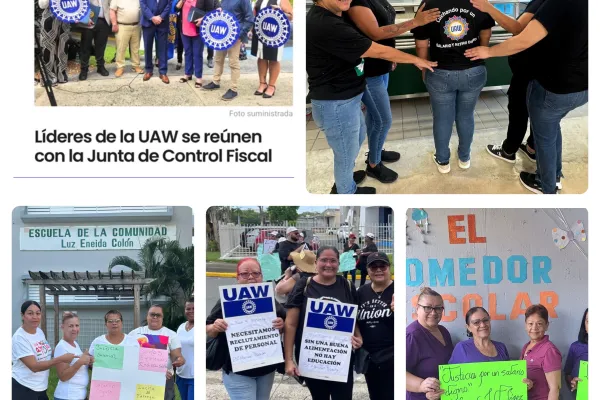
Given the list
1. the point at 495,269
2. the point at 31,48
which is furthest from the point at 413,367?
the point at 31,48

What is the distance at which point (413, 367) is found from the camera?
9.97 feet

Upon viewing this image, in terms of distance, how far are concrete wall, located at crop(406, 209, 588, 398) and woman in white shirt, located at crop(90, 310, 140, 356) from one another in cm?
123

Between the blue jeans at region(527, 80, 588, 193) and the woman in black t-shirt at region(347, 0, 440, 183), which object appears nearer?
the woman in black t-shirt at region(347, 0, 440, 183)

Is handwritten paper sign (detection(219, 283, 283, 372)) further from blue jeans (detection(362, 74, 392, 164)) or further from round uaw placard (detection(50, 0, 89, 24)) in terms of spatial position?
round uaw placard (detection(50, 0, 89, 24))

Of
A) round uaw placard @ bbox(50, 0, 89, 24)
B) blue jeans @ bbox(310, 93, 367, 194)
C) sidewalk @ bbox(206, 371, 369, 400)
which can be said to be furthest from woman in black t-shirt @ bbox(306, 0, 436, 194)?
round uaw placard @ bbox(50, 0, 89, 24)

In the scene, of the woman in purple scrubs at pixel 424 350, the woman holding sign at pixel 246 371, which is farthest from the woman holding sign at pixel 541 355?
the woman holding sign at pixel 246 371

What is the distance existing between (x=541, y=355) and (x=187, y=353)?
153 centimetres

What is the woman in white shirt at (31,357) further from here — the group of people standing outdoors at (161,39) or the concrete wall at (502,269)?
the concrete wall at (502,269)

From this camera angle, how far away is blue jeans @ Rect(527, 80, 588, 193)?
10.0ft

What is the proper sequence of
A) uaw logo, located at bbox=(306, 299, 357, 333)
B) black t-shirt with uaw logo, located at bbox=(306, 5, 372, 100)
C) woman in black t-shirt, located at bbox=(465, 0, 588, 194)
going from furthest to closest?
1. uaw logo, located at bbox=(306, 299, 357, 333)
2. woman in black t-shirt, located at bbox=(465, 0, 588, 194)
3. black t-shirt with uaw logo, located at bbox=(306, 5, 372, 100)

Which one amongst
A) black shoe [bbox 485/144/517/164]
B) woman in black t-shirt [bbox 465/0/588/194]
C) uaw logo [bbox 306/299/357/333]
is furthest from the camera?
black shoe [bbox 485/144/517/164]

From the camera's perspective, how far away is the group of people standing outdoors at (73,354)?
301 centimetres

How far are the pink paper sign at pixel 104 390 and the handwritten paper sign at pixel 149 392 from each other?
0.08 metres
